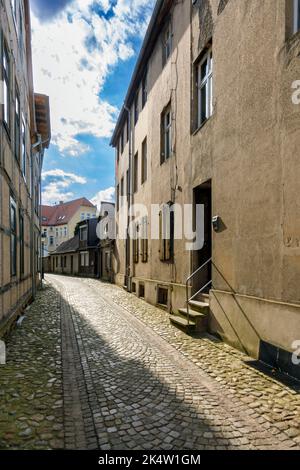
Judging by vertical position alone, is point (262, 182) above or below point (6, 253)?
above

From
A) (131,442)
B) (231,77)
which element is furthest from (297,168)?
(131,442)

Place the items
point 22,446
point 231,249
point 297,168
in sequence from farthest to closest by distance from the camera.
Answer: point 231,249
point 297,168
point 22,446

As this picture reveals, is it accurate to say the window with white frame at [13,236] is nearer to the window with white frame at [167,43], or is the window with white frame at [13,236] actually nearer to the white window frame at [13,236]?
A: the white window frame at [13,236]

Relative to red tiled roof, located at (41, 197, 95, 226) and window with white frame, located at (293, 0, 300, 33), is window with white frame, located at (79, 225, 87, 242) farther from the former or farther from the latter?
window with white frame, located at (293, 0, 300, 33)

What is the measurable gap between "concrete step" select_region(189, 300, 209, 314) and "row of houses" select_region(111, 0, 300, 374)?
0.08 feet

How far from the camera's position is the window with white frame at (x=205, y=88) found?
291 inches

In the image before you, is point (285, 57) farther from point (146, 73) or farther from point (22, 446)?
point (146, 73)

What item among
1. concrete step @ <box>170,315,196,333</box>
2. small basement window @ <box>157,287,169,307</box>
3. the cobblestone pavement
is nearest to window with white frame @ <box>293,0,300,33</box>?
the cobblestone pavement

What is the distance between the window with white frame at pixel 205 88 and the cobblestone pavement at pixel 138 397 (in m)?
5.58

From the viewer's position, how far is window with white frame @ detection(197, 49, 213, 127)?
740 cm

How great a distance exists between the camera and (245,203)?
5418 millimetres

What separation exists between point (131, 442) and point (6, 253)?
15.1 feet

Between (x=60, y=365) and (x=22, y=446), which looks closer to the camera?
(x=22, y=446)

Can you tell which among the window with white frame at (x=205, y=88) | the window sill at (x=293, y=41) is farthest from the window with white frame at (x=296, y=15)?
the window with white frame at (x=205, y=88)
